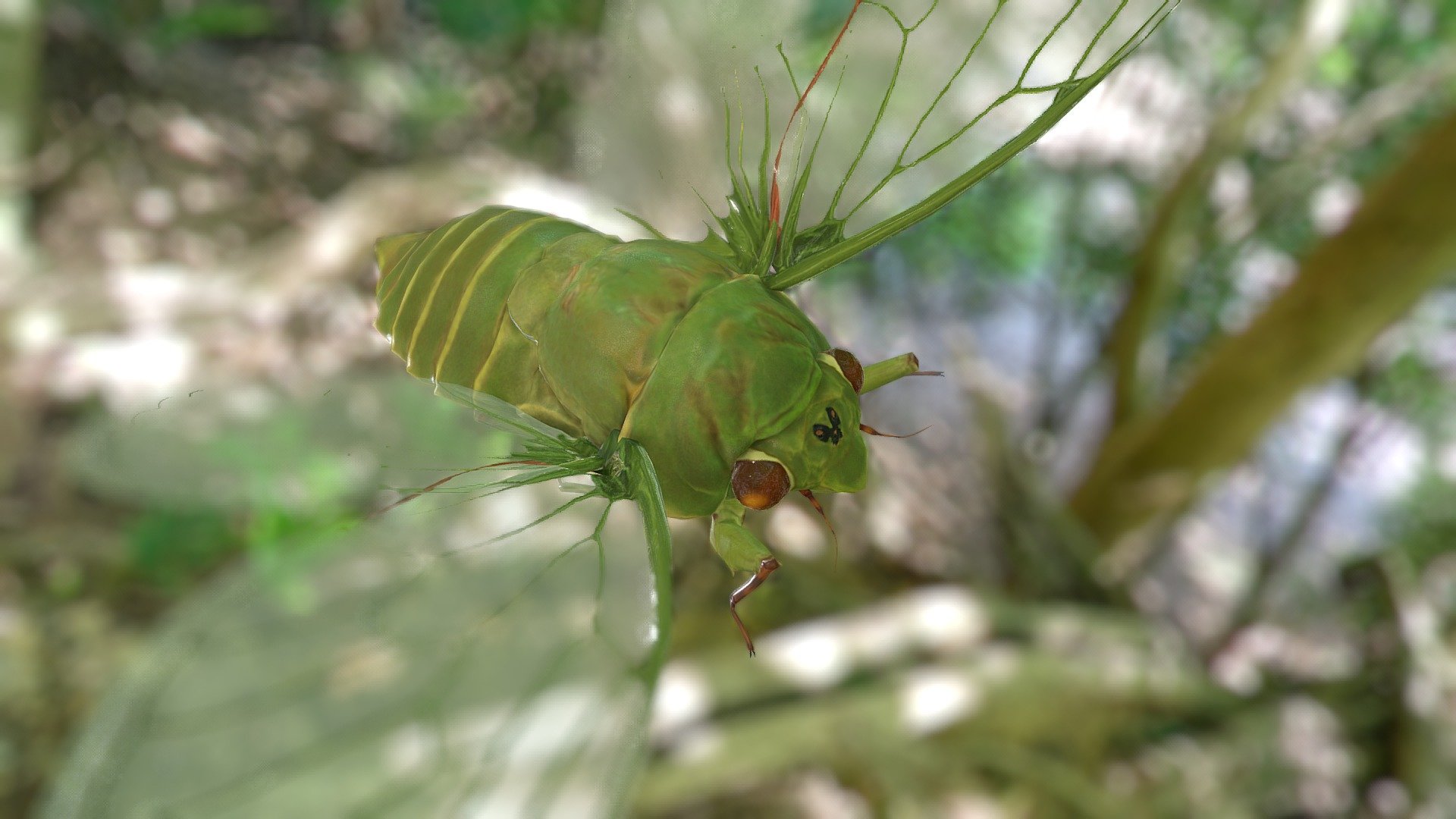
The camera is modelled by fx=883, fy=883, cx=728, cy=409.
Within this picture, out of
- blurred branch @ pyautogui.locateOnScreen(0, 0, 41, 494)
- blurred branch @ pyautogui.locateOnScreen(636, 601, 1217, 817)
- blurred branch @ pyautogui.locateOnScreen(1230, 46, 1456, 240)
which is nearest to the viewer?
blurred branch @ pyautogui.locateOnScreen(636, 601, 1217, 817)

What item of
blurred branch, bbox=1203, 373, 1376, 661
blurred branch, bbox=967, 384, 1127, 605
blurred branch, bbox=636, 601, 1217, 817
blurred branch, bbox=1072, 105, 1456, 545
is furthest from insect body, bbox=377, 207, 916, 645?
blurred branch, bbox=1203, 373, 1376, 661

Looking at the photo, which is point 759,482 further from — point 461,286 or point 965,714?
point 965,714

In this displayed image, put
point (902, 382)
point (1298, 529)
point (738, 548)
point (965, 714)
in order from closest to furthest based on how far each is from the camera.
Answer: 1. point (738, 548)
2. point (902, 382)
3. point (965, 714)
4. point (1298, 529)

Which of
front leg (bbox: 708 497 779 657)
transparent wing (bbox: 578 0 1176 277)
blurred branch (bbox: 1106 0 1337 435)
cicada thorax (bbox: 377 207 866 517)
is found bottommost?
front leg (bbox: 708 497 779 657)

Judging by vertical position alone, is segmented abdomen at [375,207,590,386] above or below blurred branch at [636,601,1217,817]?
below

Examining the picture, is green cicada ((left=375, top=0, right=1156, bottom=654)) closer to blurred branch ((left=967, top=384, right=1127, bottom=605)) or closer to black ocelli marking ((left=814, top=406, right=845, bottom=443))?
black ocelli marking ((left=814, top=406, right=845, bottom=443))

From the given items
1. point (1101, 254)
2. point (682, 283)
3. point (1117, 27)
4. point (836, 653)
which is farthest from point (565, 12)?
point (682, 283)

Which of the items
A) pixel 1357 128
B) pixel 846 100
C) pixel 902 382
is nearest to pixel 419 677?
pixel 846 100
